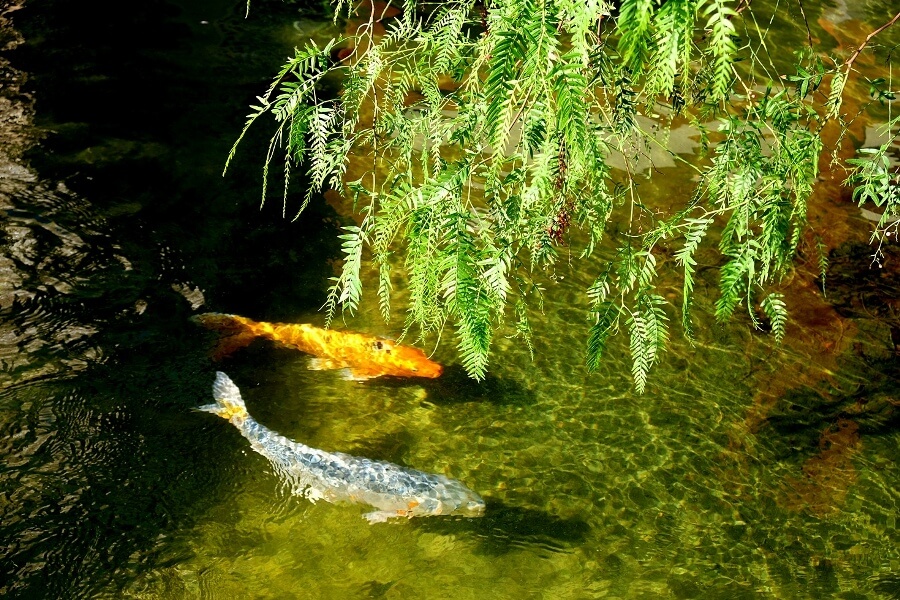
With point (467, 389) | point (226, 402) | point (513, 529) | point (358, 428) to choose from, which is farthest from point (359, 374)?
point (513, 529)

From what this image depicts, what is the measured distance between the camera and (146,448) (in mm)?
5320

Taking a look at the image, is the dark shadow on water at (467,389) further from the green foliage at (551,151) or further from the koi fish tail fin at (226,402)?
the green foliage at (551,151)

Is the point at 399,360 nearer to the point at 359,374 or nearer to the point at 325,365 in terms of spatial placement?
the point at 359,374

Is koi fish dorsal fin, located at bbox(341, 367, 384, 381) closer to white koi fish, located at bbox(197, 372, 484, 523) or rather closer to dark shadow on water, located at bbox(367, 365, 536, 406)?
dark shadow on water, located at bbox(367, 365, 536, 406)

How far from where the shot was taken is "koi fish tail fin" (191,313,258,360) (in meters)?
6.15

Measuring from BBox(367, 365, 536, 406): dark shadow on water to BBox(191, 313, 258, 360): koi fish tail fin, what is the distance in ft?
3.50

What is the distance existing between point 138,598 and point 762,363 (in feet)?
16.4

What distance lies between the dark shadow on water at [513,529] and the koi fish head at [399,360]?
1328 mm

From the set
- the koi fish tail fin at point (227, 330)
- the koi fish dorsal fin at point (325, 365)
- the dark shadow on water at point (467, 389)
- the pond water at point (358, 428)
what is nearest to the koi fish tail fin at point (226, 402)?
the pond water at point (358, 428)

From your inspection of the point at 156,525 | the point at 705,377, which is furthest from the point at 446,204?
the point at 705,377

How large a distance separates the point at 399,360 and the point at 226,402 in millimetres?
1330

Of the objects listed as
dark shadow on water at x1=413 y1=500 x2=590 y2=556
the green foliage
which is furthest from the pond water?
the green foliage

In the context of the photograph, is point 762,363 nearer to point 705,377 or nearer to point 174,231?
point 705,377

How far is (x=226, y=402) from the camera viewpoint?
570 cm
